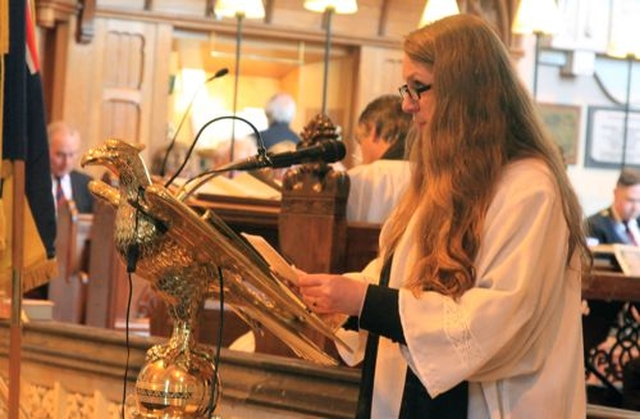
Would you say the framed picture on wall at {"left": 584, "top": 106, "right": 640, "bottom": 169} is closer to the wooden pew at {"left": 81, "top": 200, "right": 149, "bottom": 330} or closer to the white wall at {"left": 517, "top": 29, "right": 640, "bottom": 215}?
the white wall at {"left": 517, "top": 29, "right": 640, "bottom": 215}

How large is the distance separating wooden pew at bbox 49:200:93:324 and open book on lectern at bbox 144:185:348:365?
491 cm

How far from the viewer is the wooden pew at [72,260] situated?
7297 millimetres

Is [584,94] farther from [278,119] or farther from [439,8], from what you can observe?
[439,8]

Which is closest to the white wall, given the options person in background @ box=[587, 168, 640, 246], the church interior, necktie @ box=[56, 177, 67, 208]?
the church interior

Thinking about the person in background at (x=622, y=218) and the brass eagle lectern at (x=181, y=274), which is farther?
the person in background at (x=622, y=218)

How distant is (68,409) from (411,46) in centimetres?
160

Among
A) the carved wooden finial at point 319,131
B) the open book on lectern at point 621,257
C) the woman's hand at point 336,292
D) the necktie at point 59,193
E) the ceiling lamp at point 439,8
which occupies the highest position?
the ceiling lamp at point 439,8

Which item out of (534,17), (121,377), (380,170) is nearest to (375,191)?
(380,170)

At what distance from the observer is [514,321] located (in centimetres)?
226

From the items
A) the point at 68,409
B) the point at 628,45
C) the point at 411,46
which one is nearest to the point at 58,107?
the point at 628,45

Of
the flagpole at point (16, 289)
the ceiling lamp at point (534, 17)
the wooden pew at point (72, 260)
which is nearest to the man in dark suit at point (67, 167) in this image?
the wooden pew at point (72, 260)

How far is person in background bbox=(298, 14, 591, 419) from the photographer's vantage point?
2.28m

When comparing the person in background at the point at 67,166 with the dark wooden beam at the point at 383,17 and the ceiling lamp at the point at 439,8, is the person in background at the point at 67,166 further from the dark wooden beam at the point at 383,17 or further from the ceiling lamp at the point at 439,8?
the dark wooden beam at the point at 383,17

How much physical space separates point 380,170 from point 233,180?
1.52 metres
